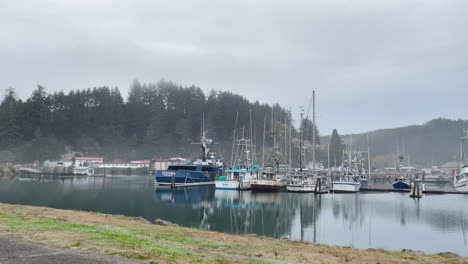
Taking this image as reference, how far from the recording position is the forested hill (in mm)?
154750

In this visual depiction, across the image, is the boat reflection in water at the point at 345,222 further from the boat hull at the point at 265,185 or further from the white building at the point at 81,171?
the white building at the point at 81,171

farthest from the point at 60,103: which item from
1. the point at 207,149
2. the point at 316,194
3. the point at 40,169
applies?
the point at 316,194

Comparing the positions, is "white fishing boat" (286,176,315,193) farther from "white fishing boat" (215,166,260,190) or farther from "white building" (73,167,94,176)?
"white building" (73,167,94,176)

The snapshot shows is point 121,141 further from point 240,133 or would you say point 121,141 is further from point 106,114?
point 240,133

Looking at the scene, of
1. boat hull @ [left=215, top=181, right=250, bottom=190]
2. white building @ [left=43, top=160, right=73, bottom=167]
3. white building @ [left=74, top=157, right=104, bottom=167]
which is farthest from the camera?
white building @ [left=74, top=157, right=104, bottom=167]

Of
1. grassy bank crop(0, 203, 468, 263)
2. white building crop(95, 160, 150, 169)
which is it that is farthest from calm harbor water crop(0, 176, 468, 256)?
white building crop(95, 160, 150, 169)

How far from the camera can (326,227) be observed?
34.7 metres

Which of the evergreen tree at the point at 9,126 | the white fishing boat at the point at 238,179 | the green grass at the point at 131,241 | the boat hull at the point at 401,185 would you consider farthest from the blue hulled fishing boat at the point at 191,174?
the evergreen tree at the point at 9,126

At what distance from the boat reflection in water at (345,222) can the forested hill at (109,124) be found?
10404 centimetres

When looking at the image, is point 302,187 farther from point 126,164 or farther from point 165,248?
point 126,164

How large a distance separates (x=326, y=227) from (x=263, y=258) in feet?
73.7

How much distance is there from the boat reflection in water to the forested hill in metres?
104

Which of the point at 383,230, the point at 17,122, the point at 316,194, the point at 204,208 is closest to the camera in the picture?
the point at 383,230

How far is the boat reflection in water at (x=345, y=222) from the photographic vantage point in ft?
93.1
